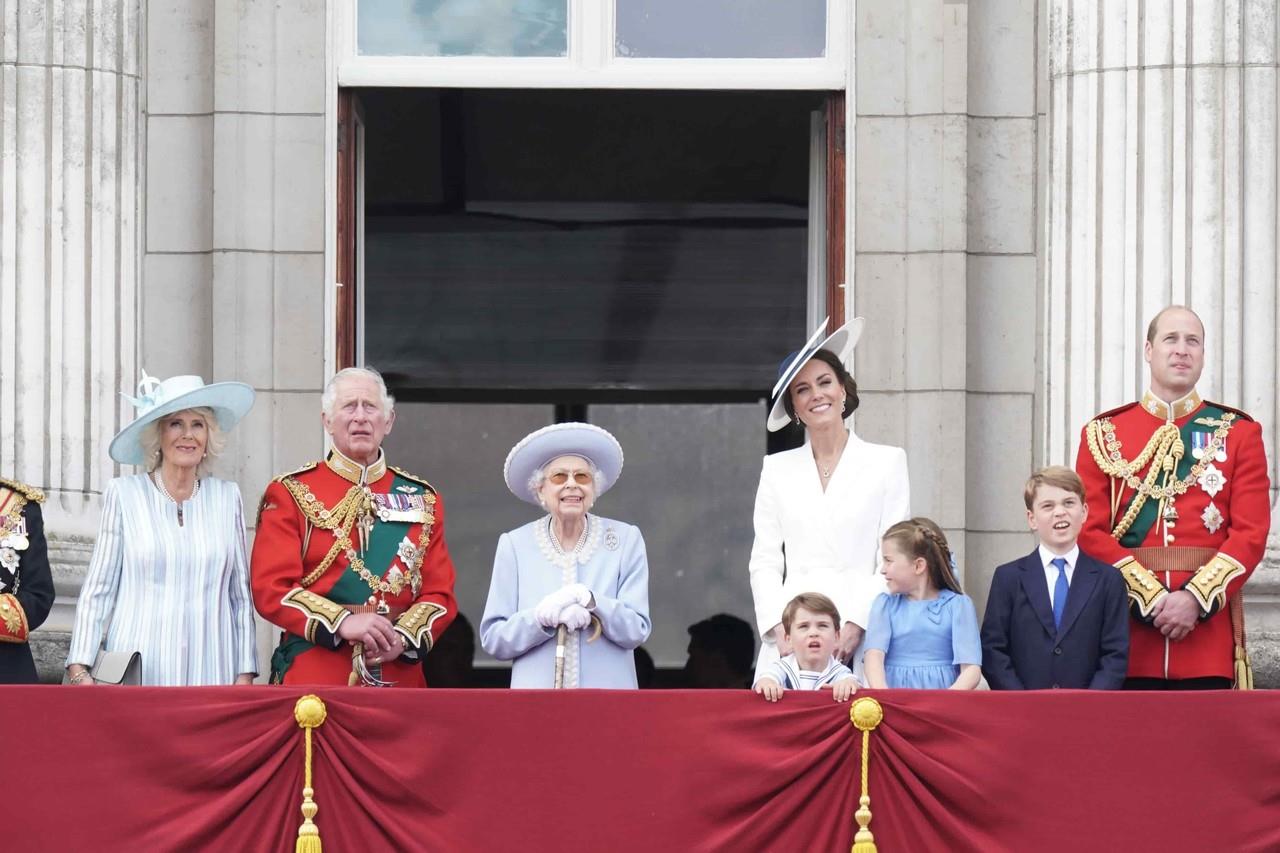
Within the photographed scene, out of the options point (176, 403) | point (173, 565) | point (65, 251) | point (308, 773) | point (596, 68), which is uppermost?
point (596, 68)

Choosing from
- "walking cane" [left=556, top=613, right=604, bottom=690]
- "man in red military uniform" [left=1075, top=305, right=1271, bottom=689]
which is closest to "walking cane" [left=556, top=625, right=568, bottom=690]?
"walking cane" [left=556, top=613, right=604, bottom=690]

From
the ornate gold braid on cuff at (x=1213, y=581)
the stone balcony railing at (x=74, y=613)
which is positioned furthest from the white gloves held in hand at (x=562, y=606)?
the stone balcony railing at (x=74, y=613)

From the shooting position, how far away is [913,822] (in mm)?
7238

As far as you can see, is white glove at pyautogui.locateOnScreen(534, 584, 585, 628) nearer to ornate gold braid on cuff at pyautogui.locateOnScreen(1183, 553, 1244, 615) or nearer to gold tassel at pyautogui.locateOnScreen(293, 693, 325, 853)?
gold tassel at pyautogui.locateOnScreen(293, 693, 325, 853)

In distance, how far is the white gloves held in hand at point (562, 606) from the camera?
7727 mm

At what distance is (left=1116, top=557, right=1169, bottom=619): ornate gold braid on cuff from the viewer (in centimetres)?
792

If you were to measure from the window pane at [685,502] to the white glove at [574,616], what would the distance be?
8981 millimetres

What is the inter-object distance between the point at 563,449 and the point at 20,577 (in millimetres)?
1854

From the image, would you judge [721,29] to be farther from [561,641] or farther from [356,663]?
[356,663]

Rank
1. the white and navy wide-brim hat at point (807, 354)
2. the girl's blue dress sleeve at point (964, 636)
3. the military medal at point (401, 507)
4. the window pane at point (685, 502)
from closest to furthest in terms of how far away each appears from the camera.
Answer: the girl's blue dress sleeve at point (964, 636)
the military medal at point (401, 507)
the white and navy wide-brim hat at point (807, 354)
the window pane at point (685, 502)

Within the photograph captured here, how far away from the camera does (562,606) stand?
773 centimetres

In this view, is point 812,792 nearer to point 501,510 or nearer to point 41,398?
point 41,398

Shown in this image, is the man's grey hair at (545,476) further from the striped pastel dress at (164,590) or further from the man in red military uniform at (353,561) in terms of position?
the striped pastel dress at (164,590)

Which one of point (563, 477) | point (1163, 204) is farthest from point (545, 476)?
point (1163, 204)
